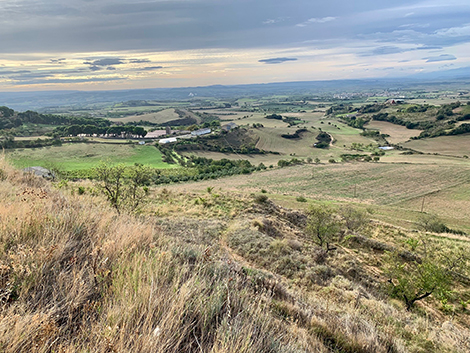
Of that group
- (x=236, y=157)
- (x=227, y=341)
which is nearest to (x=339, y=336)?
(x=227, y=341)

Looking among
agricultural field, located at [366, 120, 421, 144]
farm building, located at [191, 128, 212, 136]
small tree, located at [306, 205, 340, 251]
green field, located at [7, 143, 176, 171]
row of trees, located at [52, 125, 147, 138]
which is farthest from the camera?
farm building, located at [191, 128, 212, 136]

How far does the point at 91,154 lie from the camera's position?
72.4 metres

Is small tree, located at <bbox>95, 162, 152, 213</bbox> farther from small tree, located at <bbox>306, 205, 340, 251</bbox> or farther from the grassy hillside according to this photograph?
small tree, located at <bbox>306, 205, 340, 251</bbox>

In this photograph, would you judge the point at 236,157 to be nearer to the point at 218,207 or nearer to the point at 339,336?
the point at 218,207

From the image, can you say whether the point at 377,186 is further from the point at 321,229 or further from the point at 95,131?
the point at 95,131

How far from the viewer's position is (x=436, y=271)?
1307 centimetres

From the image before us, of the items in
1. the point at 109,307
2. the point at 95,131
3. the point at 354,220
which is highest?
the point at 109,307

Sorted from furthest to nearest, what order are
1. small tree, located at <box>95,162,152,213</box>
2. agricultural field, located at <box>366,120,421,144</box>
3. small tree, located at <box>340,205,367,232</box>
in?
agricultural field, located at <box>366,120,421,144</box> → small tree, located at <box>340,205,367,232</box> → small tree, located at <box>95,162,152,213</box>

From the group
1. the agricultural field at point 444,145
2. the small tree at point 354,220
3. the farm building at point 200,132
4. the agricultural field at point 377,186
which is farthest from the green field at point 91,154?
the agricultural field at point 444,145

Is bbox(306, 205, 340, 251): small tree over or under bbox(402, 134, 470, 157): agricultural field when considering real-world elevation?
over

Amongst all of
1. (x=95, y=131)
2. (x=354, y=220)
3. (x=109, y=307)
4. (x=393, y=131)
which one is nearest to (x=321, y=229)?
(x=354, y=220)

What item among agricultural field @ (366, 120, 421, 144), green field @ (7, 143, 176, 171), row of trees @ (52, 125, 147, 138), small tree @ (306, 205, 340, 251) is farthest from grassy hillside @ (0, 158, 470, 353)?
agricultural field @ (366, 120, 421, 144)

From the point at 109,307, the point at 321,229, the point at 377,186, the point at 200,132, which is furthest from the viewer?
the point at 200,132

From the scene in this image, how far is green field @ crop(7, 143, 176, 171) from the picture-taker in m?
63.0
